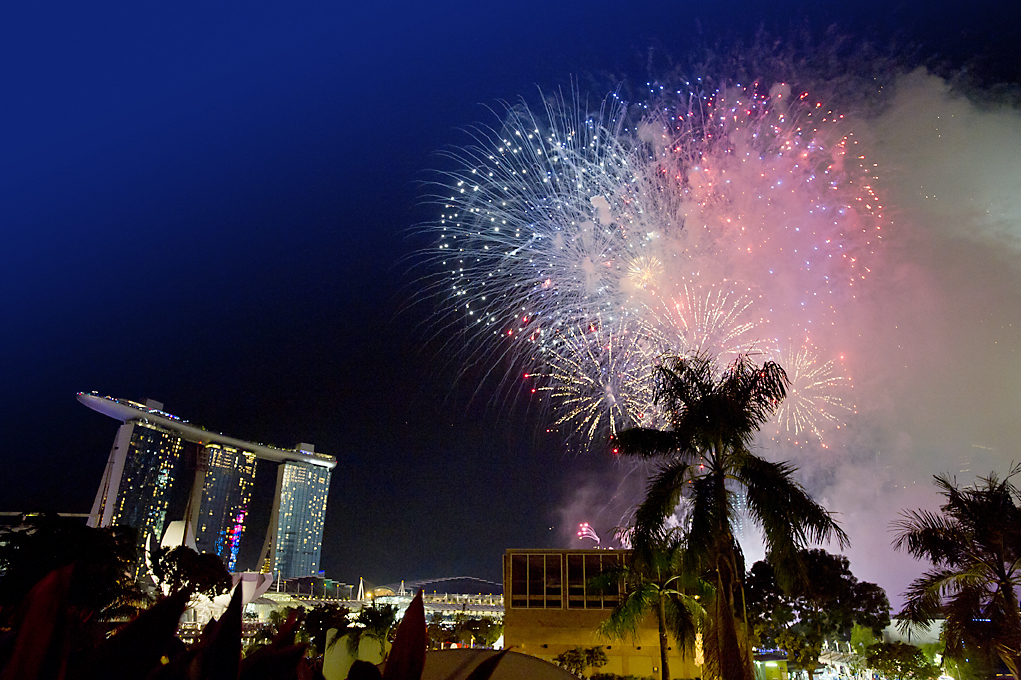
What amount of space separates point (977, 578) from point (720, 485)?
14.7 feet

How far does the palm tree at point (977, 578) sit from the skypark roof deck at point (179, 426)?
11129 centimetres

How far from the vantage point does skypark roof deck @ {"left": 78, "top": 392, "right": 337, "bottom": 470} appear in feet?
330

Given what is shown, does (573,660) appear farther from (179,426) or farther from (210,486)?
(210,486)

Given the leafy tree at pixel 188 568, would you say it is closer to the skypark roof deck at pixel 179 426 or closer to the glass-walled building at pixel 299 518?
the skypark roof deck at pixel 179 426

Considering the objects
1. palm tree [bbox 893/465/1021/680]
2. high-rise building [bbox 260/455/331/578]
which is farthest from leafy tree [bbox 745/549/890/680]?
high-rise building [bbox 260/455/331/578]

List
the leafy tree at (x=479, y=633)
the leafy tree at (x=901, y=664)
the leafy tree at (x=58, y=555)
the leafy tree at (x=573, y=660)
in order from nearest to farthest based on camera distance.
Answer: the leafy tree at (x=58, y=555), the leafy tree at (x=573, y=660), the leafy tree at (x=901, y=664), the leafy tree at (x=479, y=633)

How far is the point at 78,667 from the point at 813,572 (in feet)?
97.8

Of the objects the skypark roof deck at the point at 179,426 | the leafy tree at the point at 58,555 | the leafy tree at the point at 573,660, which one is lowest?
the leafy tree at the point at 573,660

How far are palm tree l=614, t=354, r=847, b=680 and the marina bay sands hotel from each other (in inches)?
3134

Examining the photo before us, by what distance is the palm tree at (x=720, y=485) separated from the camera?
8977 mm

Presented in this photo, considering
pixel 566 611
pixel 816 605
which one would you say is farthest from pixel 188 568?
pixel 816 605

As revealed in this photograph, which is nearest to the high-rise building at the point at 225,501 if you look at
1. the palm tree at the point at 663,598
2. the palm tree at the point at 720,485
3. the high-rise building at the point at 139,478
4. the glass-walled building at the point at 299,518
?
the glass-walled building at the point at 299,518

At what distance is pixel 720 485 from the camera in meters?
9.52

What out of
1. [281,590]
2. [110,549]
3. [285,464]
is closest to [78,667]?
[110,549]
